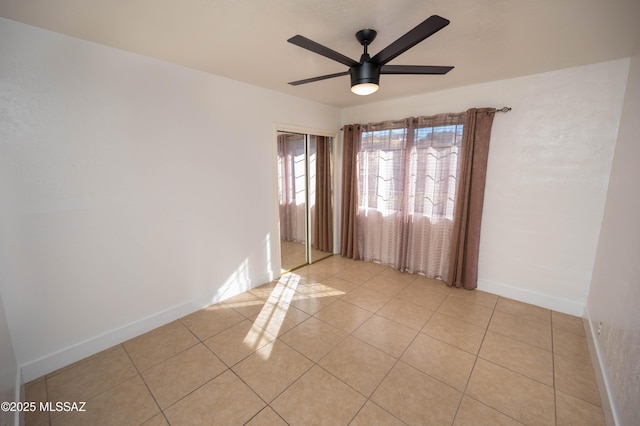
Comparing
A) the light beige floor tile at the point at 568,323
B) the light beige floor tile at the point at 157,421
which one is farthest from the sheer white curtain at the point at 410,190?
the light beige floor tile at the point at 157,421

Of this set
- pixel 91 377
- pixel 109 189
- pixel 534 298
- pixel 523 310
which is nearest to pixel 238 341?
pixel 91 377

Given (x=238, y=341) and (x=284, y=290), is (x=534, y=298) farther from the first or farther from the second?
(x=238, y=341)

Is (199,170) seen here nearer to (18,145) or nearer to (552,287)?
(18,145)

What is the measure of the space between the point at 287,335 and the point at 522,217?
2.81 meters

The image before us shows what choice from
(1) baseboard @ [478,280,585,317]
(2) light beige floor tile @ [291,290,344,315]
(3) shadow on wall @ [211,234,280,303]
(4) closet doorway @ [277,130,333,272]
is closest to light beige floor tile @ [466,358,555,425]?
(1) baseboard @ [478,280,585,317]

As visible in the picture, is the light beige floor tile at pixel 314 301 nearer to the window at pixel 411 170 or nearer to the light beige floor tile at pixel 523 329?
the window at pixel 411 170

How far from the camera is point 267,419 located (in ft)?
5.24

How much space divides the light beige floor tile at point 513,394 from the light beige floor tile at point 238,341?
1.66 meters

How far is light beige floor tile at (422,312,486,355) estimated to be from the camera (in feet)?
7.44

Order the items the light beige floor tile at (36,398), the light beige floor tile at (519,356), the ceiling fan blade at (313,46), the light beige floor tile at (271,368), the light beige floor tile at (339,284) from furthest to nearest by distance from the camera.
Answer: the light beige floor tile at (339,284) → the light beige floor tile at (519,356) → the light beige floor tile at (271,368) → the light beige floor tile at (36,398) → the ceiling fan blade at (313,46)

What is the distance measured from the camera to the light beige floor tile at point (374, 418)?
1.57 metres

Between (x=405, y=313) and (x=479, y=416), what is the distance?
1.15 meters

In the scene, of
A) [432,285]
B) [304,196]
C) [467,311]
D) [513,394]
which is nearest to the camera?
[513,394]

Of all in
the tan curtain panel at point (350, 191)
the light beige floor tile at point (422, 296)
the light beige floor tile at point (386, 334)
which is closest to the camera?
the light beige floor tile at point (386, 334)
